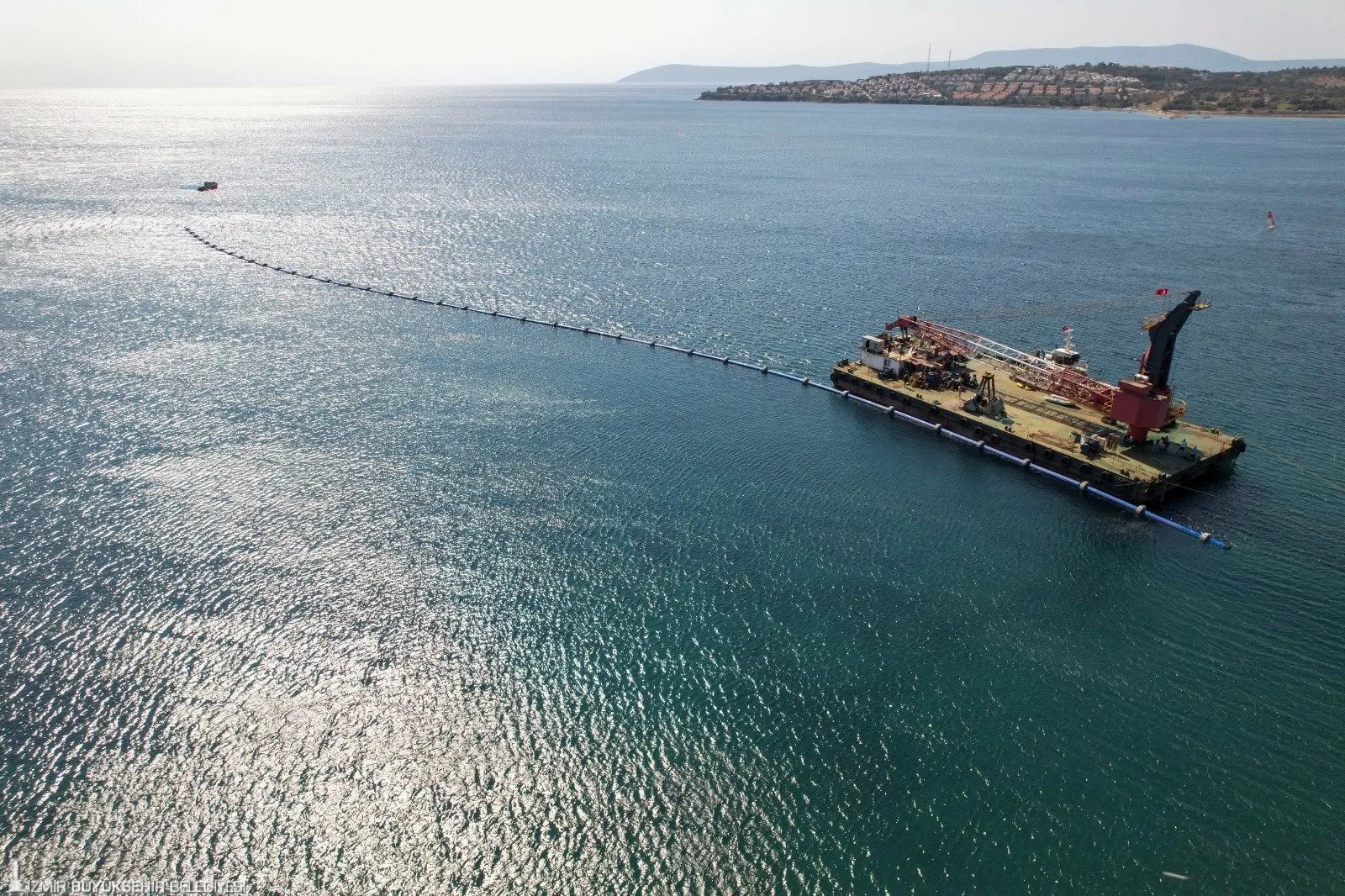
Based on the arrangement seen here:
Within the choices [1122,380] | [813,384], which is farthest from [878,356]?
[1122,380]

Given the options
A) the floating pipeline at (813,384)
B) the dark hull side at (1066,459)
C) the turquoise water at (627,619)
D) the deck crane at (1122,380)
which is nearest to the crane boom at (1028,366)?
the deck crane at (1122,380)

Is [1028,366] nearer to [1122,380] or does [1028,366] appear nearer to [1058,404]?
[1058,404]

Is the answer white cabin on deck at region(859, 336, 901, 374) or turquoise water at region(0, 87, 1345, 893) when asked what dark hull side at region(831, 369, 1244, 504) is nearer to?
turquoise water at region(0, 87, 1345, 893)

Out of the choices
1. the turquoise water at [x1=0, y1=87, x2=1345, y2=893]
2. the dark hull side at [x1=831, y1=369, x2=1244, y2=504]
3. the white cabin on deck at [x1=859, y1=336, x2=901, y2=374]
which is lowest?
the turquoise water at [x1=0, y1=87, x2=1345, y2=893]

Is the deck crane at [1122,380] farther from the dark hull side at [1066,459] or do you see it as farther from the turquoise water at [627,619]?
the turquoise water at [627,619]

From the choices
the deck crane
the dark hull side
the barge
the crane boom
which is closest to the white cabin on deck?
the barge

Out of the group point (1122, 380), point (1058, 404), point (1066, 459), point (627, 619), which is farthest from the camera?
point (1058, 404)
